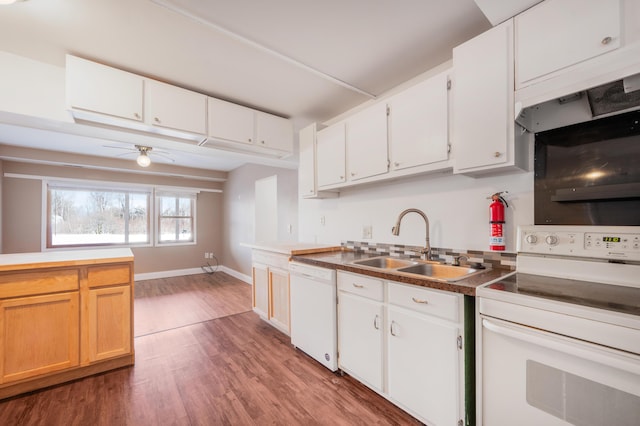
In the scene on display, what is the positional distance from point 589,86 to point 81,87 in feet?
9.93

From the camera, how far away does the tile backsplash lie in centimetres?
169

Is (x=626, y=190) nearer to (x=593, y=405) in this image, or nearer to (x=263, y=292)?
(x=593, y=405)

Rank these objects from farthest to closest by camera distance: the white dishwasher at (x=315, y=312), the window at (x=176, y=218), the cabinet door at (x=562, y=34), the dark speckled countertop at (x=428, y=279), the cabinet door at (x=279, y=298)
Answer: the window at (x=176, y=218) < the cabinet door at (x=279, y=298) < the white dishwasher at (x=315, y=312) < the dark speckled countertop at (x=428, y=279) < the cabinet door at (x=562, y=34)

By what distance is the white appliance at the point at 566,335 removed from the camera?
92 cm

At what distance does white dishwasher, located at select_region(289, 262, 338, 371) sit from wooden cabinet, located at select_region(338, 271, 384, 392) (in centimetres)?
6

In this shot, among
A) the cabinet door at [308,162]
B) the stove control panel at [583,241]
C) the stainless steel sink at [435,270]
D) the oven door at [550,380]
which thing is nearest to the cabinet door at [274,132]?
the cabinet door at [308,162]

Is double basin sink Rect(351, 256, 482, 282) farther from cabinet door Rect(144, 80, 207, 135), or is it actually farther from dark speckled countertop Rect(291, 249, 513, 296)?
cabinet door Rect(144, 80, 207, 135)

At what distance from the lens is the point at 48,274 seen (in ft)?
6.36

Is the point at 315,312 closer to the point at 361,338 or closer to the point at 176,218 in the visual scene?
the point at 361,338

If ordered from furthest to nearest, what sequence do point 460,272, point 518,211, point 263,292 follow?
point 263,292 < point 460,272 < point 518,211

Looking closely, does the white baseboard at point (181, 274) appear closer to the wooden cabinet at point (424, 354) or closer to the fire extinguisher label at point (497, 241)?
the wooden cabinet at point (424, 354)

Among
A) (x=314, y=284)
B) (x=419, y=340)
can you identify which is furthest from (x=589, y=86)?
(x=314, y=284)

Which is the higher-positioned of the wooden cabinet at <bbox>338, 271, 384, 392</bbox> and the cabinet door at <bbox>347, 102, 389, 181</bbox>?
the cabinet door at <bbox>347, 102, 389, 181</bbox>

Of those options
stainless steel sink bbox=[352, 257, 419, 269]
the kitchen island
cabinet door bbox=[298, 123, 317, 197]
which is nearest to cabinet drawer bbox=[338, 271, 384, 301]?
stainless steel sink bbox=[352, 257, 419, 269]
